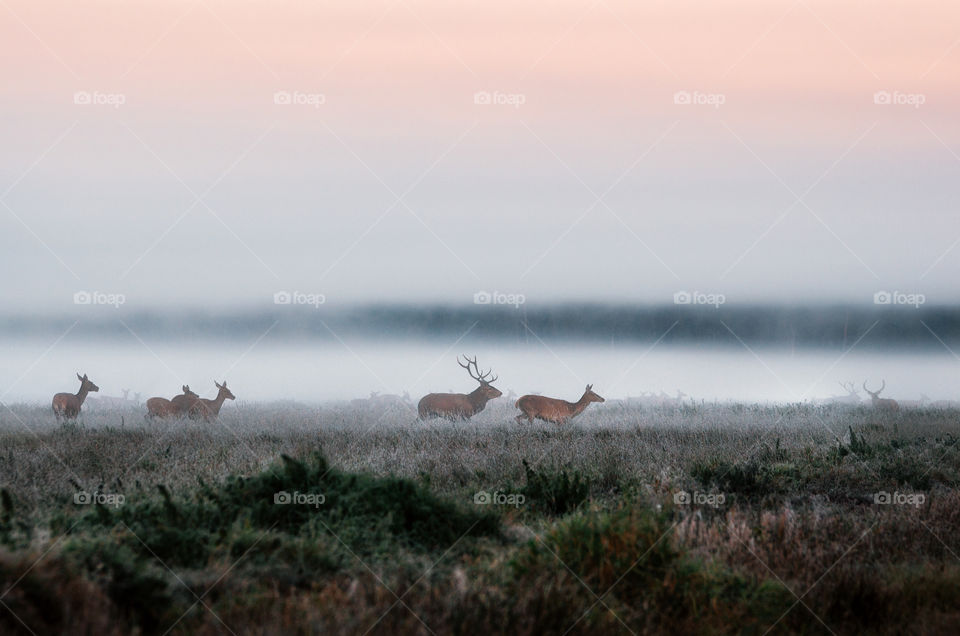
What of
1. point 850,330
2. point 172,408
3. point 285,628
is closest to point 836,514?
point 285,628

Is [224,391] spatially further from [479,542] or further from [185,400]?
[479,542]

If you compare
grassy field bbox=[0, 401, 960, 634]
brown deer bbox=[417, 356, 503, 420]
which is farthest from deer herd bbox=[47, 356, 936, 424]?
grassy field bbox=[0, 401, 960, 634]

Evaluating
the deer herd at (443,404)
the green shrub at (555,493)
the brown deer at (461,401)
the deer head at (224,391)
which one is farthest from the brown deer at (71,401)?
the green shrub at (555,493)

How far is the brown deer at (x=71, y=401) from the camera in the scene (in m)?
21.4

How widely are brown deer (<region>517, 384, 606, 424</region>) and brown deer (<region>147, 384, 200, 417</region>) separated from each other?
8405 millimetres

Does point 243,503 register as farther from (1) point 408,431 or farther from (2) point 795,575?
(1) point 408,431

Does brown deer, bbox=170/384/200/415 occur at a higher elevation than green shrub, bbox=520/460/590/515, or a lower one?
higher

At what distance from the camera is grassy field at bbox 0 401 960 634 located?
5461 mm

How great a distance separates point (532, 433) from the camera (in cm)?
1694

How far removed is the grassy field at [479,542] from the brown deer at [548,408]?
27.1 ft

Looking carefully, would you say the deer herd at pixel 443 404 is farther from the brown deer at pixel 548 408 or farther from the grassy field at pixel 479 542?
the grassy field at pixel 479 542

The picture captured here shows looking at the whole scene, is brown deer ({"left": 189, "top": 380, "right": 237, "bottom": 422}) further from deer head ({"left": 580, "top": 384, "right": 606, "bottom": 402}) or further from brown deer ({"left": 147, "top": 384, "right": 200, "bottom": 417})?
deer head ({"left": 580, "top": 384, "right": 606, "bottom": 402})

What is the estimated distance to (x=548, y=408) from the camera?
72.3 ft

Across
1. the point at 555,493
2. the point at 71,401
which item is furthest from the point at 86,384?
the point at 555,493
